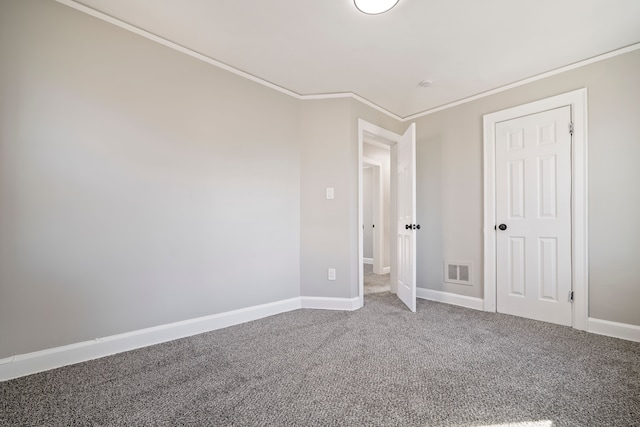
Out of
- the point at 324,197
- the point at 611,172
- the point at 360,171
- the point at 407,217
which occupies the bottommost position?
the point at 407,217

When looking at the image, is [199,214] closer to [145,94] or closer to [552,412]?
[145,94]

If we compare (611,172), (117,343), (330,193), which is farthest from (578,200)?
(117,343)

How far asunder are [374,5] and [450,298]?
3019mm

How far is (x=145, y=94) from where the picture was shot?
2.13 m

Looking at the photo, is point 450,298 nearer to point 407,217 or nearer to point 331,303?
point 407,217

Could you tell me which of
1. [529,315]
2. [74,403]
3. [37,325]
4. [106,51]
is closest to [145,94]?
[106,51]

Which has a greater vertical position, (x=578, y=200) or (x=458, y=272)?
(x=578, y=200)

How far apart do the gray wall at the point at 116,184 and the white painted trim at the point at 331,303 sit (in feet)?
1.40

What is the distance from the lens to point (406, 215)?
10.7 feet

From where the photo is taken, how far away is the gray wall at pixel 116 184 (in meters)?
1.68

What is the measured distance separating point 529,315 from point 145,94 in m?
3.94

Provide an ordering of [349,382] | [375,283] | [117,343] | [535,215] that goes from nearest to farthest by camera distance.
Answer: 1. [349,382]
2. [117,343]
3. [535,215]
4. [375,283]

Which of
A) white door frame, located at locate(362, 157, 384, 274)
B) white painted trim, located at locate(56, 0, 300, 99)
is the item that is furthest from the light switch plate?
white door frame, located at locate(362, 157, 384, 274)

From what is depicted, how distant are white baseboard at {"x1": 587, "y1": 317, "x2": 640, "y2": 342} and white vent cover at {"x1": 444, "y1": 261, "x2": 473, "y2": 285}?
40.0 inches
